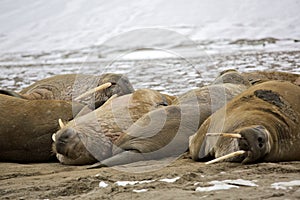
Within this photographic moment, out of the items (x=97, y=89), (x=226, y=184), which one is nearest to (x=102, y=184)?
(x=226, y=184)

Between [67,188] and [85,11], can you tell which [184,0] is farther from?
[67,188]

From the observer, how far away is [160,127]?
5.76 metres

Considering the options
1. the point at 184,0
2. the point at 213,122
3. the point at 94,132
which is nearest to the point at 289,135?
the point at 213,122

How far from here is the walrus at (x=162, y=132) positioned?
557 cm

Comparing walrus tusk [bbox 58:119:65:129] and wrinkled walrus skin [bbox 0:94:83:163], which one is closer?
walrus tusk [bbox 58:119:65:129]

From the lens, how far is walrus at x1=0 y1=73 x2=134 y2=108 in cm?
737

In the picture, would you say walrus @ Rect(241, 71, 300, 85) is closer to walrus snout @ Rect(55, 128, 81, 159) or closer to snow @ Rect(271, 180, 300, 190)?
Result: walrus snout @ Rect(55, 128, 81, 159)

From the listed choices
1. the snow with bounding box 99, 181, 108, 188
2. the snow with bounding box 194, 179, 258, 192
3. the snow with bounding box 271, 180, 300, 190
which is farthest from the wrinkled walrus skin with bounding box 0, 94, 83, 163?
the snow with bounding box 271, 180, 300, 190

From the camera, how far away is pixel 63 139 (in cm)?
571

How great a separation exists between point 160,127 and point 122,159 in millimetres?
538

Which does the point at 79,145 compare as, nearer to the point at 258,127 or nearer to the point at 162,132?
the point at 162,132

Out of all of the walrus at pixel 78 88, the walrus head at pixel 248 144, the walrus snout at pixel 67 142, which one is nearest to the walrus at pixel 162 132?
the walrus snout at pixel 67 142

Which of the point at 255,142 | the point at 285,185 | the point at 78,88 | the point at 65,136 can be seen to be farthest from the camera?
the point at 78,88

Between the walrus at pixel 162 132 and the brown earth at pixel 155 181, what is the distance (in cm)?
26
